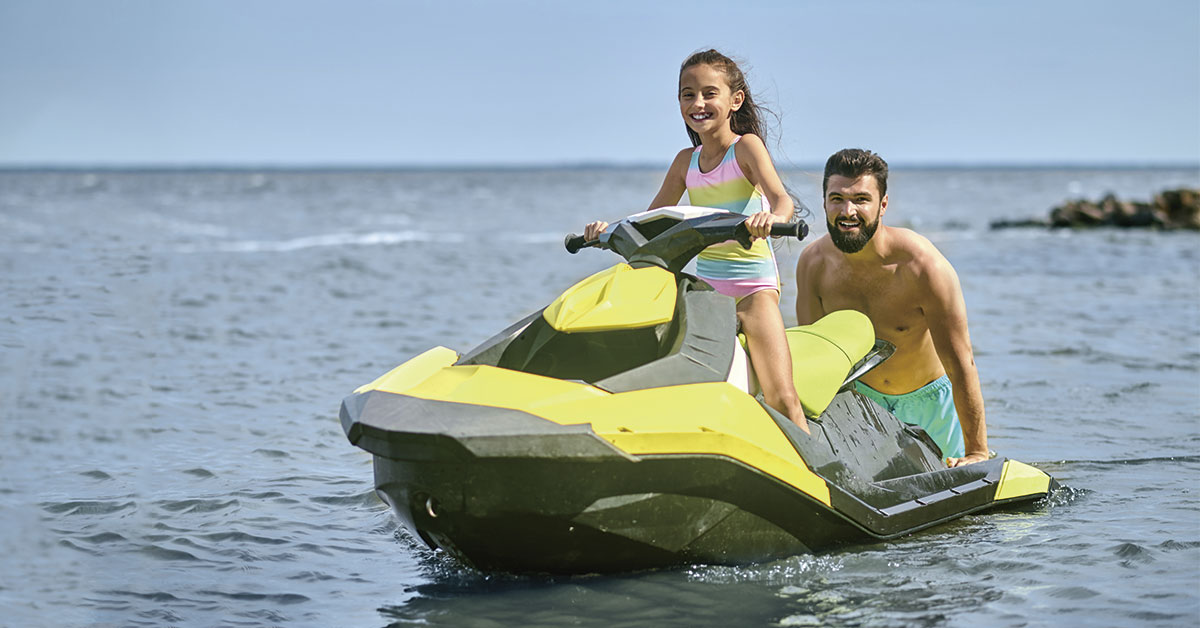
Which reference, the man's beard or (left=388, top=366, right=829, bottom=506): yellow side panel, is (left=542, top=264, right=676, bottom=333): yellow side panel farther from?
Result: the man's beard

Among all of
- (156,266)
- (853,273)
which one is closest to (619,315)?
(853,273)

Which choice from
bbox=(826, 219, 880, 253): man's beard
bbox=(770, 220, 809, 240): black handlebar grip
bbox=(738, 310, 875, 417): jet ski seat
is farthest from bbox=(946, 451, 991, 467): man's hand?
bbox=(770, 220, 809, 240): black handlebar grip

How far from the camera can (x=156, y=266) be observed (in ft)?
57.5

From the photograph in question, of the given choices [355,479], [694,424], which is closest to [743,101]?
[694,424]

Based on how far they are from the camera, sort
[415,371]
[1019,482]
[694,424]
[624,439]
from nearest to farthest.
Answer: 1. [624,439]
2. [694,424]
3. [415,371]
4. [1019,482]

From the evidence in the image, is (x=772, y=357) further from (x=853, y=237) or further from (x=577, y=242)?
(x=853, y=237)

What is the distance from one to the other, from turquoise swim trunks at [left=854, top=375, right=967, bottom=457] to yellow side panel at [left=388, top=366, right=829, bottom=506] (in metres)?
1.56

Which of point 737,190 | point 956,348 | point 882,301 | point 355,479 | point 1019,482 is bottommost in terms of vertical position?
point 355,479

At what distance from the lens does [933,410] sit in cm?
554

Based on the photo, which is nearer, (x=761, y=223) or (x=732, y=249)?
(x=761, y=223)

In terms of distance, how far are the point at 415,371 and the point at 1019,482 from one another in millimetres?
2716

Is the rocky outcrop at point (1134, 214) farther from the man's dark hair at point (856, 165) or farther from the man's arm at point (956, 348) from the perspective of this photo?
the man's dark hair at point (856, 165)

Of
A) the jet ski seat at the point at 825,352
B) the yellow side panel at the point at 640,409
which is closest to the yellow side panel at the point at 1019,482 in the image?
the jet ski seat at the point at 825,352

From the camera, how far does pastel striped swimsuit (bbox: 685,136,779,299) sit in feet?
15.1
